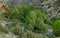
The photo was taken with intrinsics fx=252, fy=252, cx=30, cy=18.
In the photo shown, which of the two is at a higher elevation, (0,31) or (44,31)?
(0,31)

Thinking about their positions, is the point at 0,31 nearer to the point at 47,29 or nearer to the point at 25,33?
the point at 25,33

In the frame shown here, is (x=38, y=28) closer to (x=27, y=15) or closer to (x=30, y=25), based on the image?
(x=30, y=25)

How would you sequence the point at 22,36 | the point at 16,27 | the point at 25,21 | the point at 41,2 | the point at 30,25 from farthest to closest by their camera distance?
the point at 41,2 → the point at 25,21 → the point at 30,25 → the point at 16,27 → the point at 22,36

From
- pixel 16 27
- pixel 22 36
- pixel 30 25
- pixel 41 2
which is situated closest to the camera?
pixel 22 36

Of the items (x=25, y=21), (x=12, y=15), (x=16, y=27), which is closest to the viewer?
(x=16, y=27)

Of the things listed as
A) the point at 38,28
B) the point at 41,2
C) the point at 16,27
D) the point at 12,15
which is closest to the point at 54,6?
the point at 41,2

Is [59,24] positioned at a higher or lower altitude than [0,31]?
lower

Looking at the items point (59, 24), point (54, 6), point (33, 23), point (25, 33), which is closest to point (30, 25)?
point (33, 23)

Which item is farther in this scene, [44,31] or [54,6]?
[54,6]

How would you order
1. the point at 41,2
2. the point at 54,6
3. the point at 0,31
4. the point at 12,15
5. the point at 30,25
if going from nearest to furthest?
1. the point at 0,31
2. the point at 30,25
3. the point at 12,15
4. the point at 54,6
5. the point at 41,2
